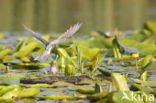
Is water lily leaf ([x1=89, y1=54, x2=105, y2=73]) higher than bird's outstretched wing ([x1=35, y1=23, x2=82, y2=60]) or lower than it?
lower

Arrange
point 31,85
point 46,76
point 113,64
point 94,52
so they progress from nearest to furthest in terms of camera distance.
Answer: point 31,85
point 46,76
point 113,64
point 94,52

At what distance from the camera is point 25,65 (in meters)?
4.12

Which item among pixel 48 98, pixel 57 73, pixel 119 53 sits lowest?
pixel 48 98

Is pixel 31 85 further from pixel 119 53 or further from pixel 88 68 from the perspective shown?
pixel 119 53

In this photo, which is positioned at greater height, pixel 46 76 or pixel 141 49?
pixel 141 49

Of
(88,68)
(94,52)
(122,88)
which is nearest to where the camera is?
(122,88)

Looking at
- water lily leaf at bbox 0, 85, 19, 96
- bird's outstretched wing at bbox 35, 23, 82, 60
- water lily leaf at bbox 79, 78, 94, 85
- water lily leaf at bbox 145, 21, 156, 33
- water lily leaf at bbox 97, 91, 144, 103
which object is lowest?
water lily leaf at bbox 97, 91, 144, 103

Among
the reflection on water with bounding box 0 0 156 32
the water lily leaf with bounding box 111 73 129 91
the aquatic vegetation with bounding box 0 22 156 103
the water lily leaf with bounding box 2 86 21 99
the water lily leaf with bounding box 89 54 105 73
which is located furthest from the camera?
the reflection on water with bounding box 0 0 156 32

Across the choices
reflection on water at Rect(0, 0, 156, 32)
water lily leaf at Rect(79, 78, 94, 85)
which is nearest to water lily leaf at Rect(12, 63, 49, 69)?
water lily leaf at Rect(79, 78, 94, 85)

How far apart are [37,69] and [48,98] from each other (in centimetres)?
153

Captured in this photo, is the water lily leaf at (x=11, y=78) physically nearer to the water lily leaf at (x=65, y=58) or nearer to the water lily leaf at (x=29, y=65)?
the water lily leaf at (x=29, y=65)

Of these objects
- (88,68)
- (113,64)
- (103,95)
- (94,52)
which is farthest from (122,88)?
(94,52)

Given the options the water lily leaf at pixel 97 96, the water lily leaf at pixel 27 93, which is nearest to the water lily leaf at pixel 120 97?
the water lily leaf at pixel 97 96

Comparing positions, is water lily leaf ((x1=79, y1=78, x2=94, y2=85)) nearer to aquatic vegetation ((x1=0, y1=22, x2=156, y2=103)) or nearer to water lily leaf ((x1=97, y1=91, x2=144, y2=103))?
aquatic vegetation ((x1=0, y1=22, x2=156, y2=103))
